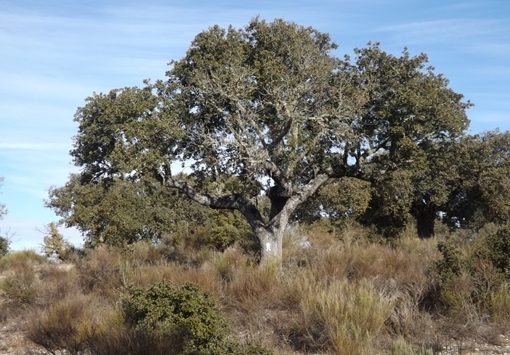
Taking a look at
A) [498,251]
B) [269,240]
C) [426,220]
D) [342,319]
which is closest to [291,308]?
[342,319]

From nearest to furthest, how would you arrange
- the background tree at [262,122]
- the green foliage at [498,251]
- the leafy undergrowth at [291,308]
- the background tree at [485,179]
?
the leafy undergrowth at [291,308] → the green foliage at [498,251] → the background tree at [262,122] → the background tree at [485,179]

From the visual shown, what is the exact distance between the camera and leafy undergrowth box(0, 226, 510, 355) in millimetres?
7387

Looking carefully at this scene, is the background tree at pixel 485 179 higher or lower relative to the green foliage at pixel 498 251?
higher

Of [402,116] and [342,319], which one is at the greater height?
[402,116]

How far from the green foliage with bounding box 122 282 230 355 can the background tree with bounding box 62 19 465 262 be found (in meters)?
7.93

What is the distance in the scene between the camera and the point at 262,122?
56.1 feet

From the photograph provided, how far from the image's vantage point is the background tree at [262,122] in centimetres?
1594

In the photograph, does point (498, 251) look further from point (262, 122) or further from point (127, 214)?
point (127, 214)

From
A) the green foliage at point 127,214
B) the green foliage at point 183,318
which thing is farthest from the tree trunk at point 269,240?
the green foliage at point 127,214

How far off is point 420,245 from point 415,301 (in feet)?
21.0

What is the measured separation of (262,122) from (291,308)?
798 centimetres

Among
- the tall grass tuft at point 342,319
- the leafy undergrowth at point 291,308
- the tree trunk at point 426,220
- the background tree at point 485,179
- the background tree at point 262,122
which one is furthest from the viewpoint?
the tree trunk at point 426,220

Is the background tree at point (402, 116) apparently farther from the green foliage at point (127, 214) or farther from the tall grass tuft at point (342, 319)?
the green foliage at point (127, 214)

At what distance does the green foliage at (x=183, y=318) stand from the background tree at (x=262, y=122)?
312 inches
